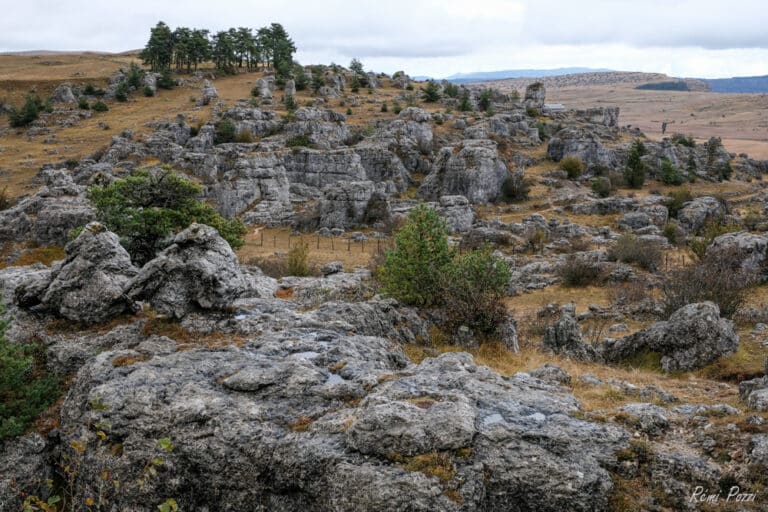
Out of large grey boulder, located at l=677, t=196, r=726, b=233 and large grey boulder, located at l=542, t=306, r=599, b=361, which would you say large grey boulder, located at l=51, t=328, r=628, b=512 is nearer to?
large grey boulder, located at l=542, t=306, r=599, b=361

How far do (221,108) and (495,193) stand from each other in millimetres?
38702

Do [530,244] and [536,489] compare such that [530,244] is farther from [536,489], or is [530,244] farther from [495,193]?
[536,489]

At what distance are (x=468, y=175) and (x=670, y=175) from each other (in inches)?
1061

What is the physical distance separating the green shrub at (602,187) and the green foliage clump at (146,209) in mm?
48744

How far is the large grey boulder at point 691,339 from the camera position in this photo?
1688 centimetres

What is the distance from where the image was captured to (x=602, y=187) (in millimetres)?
59344

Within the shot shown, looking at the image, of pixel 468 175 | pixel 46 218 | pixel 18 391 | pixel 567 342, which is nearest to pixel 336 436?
pixel 18 391

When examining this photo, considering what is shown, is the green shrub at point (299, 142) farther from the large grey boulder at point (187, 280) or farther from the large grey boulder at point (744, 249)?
the large grey boulder at point (187, 280)

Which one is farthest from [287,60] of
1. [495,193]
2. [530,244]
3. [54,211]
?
[54,211]

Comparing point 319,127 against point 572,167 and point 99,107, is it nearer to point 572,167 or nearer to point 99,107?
point 572,167

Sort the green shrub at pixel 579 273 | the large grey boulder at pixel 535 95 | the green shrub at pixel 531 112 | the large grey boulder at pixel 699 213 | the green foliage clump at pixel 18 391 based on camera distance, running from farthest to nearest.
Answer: the large grey boulder at pixel 535 95, the green shrub at pixel 531 112, the large grey boulder at pixel 699 213, the green shrub at pixel 579 273, the green foliage clump at pixel 18 391
